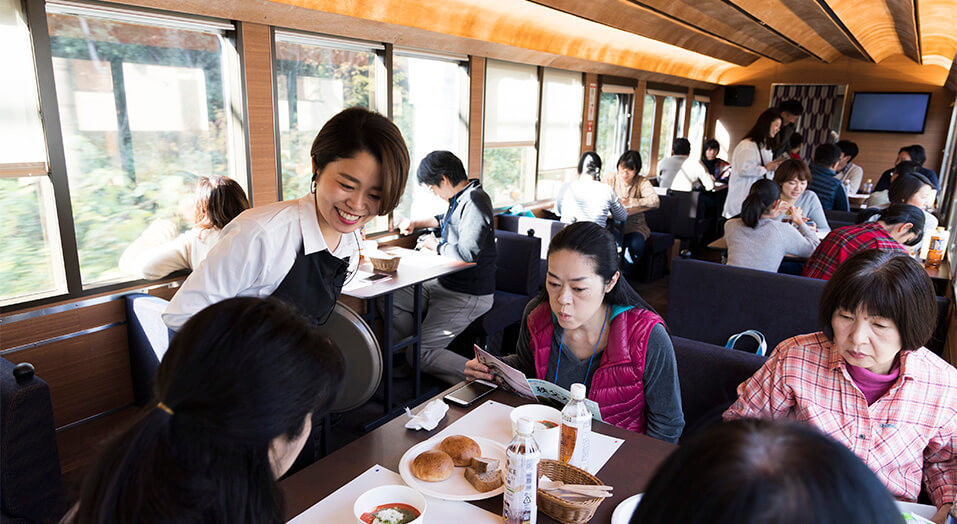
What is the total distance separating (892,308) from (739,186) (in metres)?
5.08

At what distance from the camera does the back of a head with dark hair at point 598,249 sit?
184 cm

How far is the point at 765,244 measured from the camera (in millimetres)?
3797

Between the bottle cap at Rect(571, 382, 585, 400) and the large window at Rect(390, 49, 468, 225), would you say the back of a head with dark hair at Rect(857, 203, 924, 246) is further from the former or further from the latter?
the large window at Rect(390, 49, 468, 225)

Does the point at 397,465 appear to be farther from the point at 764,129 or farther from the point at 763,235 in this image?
the point at 764,129

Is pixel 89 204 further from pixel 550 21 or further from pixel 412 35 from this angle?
pixel 550 21

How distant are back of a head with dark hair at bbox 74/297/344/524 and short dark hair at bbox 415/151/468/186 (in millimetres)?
2787

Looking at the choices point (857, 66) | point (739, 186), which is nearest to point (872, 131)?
point (857, 66)

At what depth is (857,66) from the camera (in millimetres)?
10062

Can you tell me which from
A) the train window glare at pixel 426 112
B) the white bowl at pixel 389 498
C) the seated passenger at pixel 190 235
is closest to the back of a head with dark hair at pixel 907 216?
the train window glare at pixel 426 112

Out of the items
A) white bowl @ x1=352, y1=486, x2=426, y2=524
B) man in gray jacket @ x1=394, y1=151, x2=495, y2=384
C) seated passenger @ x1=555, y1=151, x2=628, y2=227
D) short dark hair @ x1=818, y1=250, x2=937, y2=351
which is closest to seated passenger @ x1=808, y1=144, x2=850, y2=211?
seated passenger @ x1=555, y1=151, x2=628, y2=227

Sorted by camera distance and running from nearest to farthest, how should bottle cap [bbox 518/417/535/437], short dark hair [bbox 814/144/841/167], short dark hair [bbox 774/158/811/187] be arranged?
1. bottle cap [bbox 518/417/535/437]
2. short dark hair [bbox 774/158/811/187]
3. short dark hair [bbox 814/144/841/167]

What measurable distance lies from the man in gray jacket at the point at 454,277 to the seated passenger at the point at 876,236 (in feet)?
6.45

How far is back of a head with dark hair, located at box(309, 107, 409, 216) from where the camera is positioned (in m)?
1.87

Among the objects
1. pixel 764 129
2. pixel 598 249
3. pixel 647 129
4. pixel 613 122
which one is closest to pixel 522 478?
pixel 598 249
